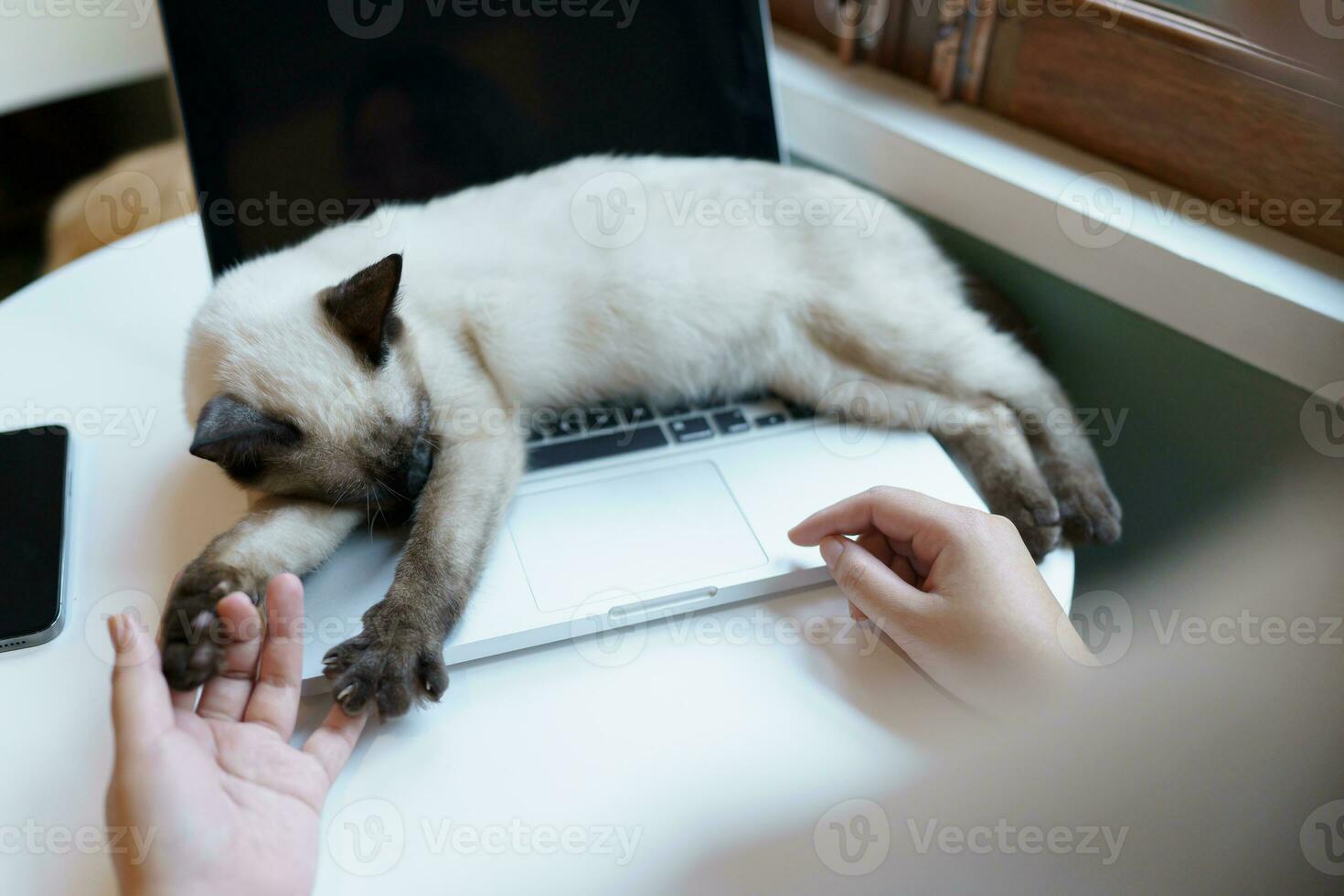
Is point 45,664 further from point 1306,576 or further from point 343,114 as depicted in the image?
point 1306,576

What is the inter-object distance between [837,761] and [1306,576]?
68 centimetres

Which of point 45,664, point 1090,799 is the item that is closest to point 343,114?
point 45,664

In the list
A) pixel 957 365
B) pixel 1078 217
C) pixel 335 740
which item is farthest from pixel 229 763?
pixel 1078 217

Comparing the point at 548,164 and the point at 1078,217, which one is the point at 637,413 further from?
the point at 1078,217

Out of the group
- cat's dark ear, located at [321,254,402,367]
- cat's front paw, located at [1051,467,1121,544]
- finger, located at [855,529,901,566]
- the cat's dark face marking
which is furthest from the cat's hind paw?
cat's front paw, located at [1051,467,1121,544]

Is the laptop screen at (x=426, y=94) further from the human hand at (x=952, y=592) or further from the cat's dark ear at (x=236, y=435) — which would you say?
the human hand at (x=952, y=592)

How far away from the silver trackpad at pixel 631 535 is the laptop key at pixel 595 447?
2.0 inches

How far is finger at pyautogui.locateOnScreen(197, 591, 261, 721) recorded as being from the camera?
0.77m

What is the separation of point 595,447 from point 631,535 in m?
0.17

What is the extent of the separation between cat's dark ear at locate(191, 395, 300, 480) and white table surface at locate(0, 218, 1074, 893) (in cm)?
12

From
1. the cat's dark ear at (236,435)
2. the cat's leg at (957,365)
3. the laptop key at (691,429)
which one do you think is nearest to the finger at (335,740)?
the cat's dark ear at (236,435)

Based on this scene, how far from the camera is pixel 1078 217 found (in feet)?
4.09

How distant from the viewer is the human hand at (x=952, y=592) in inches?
32.2

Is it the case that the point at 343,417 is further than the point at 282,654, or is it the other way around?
the point at 343,417
